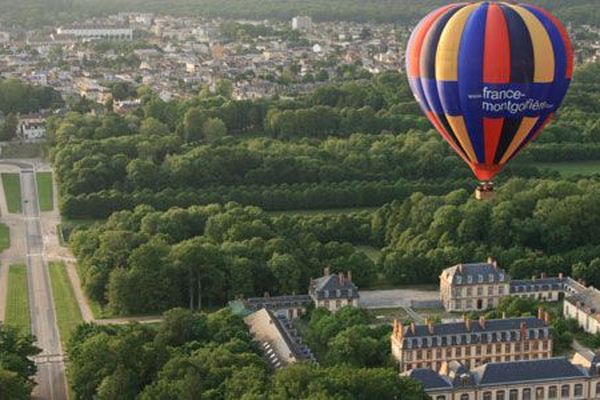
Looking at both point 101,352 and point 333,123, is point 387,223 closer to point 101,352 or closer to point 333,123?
point 101,352

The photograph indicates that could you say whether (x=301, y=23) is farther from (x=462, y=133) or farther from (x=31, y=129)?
(x=462, y=133)

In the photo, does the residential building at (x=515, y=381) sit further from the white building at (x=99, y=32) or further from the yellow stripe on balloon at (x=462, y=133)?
the white building at (x=99, y=32)

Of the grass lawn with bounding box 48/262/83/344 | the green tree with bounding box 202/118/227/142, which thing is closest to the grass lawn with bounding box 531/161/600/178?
the green tree with bounding box 202/118/227/142

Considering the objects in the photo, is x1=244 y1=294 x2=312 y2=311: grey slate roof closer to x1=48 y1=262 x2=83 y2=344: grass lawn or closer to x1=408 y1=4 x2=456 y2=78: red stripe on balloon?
x1=48 y1=262 x2=83 y2=344: grass lawn

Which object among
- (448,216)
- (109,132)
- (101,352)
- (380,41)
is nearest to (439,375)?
(101,352)

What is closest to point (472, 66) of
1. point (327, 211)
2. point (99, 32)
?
point (327, 211)

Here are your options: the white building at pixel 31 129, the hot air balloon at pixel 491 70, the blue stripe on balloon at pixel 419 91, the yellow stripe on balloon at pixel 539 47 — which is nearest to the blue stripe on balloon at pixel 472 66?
the hot air balloon at pixel 491 70
